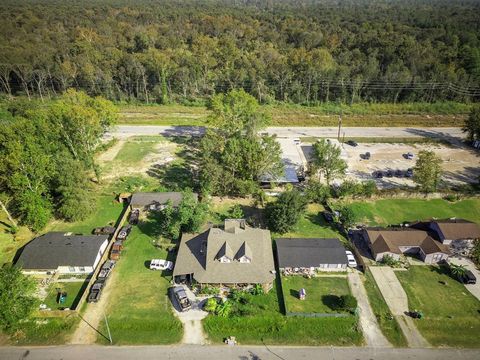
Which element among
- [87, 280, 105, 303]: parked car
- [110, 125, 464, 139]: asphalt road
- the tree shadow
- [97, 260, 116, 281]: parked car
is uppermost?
[110, 125, 464, 139]: asphalt road

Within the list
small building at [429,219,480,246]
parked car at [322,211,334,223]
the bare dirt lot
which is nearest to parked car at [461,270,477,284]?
small building at [429,219,480,246]

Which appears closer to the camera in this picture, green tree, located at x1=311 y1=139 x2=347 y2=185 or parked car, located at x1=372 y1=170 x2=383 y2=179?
green tree, located at x1=311 y1=139 x2=347 y2=185

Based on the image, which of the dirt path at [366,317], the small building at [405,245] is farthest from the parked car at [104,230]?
the small building at [405,245]

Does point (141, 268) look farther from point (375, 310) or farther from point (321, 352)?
point (375, 310)

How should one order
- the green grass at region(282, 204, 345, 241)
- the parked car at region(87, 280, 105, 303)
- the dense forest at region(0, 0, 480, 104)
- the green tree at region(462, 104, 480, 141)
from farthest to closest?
the dense forest at region(0, 0, 480, 104) → the green tree at region(462, 104, 480, 141) → the green grass at region(282, 204, 345, 241) → the parked car at region(87, 280, 105, 303)

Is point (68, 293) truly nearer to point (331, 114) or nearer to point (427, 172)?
point (427, 172)

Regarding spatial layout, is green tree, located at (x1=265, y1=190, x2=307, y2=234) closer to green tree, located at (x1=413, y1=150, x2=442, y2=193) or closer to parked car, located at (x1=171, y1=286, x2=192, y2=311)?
parked car, located at (x1=171, y1=286, x2=192, y2=311)

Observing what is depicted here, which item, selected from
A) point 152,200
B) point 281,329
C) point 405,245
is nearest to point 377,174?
point 405,245

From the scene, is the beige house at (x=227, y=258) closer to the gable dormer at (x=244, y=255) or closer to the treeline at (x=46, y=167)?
the gable dormer at (x=244, y=255)
